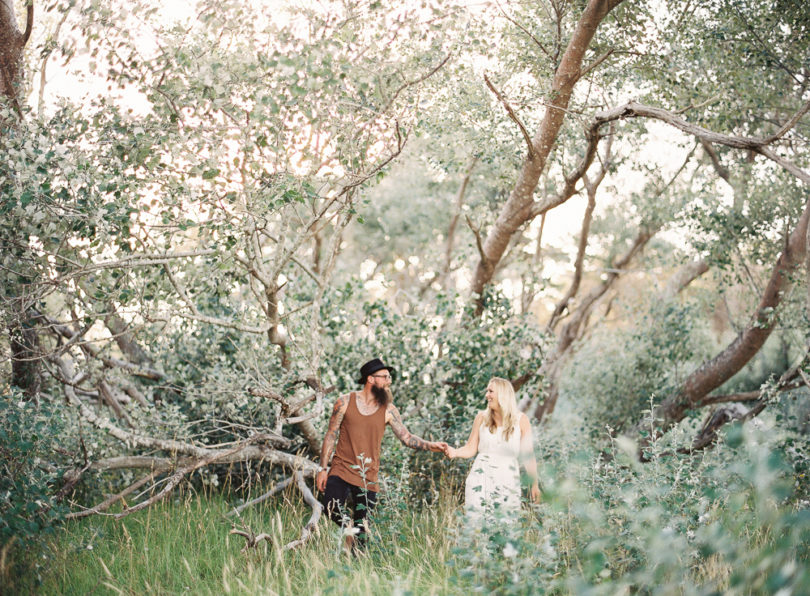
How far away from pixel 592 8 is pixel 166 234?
5.26m

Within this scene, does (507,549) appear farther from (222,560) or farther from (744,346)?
(744,346)

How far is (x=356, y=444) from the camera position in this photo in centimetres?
668

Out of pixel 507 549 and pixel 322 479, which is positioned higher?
pixel 322 479

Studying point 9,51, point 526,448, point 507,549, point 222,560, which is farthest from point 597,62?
point 222,560

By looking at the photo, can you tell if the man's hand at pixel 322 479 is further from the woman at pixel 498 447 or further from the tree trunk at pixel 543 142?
the tree trunk at pixel 543 142

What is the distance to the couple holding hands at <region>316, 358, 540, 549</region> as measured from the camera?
655 cm

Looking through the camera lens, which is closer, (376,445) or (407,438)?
(376,445)

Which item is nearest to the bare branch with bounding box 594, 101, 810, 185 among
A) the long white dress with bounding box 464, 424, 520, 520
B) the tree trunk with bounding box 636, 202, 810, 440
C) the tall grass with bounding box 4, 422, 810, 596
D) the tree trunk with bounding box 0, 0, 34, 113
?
the tall grass with bounding box 4, 422, 810, 596

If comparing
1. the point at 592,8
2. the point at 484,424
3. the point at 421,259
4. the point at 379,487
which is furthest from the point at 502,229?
the point at 421,259

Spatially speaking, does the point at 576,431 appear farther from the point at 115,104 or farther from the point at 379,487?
the point at 115,104

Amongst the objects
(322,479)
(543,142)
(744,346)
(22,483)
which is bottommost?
(322,479)

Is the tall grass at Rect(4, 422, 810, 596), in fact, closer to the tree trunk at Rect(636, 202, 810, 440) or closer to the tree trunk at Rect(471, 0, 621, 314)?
the tree trunk at Rect(471, 0, 621, 314)

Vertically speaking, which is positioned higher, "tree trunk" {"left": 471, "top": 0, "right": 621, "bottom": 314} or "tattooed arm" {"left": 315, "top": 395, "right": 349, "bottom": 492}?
"tree trunk" {"left": 471, "top": 0, "right": 621, "bottom": 314}

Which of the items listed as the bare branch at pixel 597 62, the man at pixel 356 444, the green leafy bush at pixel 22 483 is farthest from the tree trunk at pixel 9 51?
the bare branch at pixel 597 62
